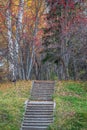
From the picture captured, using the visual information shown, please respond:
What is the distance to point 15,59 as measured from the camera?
92.8 feet

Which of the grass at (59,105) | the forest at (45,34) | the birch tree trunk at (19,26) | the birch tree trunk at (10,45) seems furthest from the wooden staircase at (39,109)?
the birch tree trunk at (19,26)

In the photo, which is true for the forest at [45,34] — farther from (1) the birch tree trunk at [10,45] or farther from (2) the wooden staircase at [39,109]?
(2) the wooden staircase at [39,109]

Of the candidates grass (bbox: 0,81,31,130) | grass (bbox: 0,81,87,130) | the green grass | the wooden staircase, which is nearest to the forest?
grass (bbox: 0,81,31,130)

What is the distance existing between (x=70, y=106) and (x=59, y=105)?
73 centimetres

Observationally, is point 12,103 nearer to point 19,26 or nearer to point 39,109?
point 39,109

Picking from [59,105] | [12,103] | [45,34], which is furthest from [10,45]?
[59,105]

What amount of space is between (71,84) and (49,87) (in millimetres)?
1738

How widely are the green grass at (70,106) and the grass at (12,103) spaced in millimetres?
2004

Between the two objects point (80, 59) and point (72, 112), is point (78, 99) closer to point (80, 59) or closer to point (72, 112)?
point (72, 112)

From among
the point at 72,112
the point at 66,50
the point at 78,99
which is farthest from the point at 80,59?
the point at 72,112

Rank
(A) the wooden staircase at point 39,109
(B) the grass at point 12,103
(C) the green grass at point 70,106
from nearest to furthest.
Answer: (C) the green grass at point 70,106
(B) the grass at point 12,103
(A) the wooden staircase at point 39,109

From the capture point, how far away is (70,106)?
21312mm

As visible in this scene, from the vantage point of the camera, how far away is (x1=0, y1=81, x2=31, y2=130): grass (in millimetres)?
18594

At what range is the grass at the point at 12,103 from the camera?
61.0 ft
